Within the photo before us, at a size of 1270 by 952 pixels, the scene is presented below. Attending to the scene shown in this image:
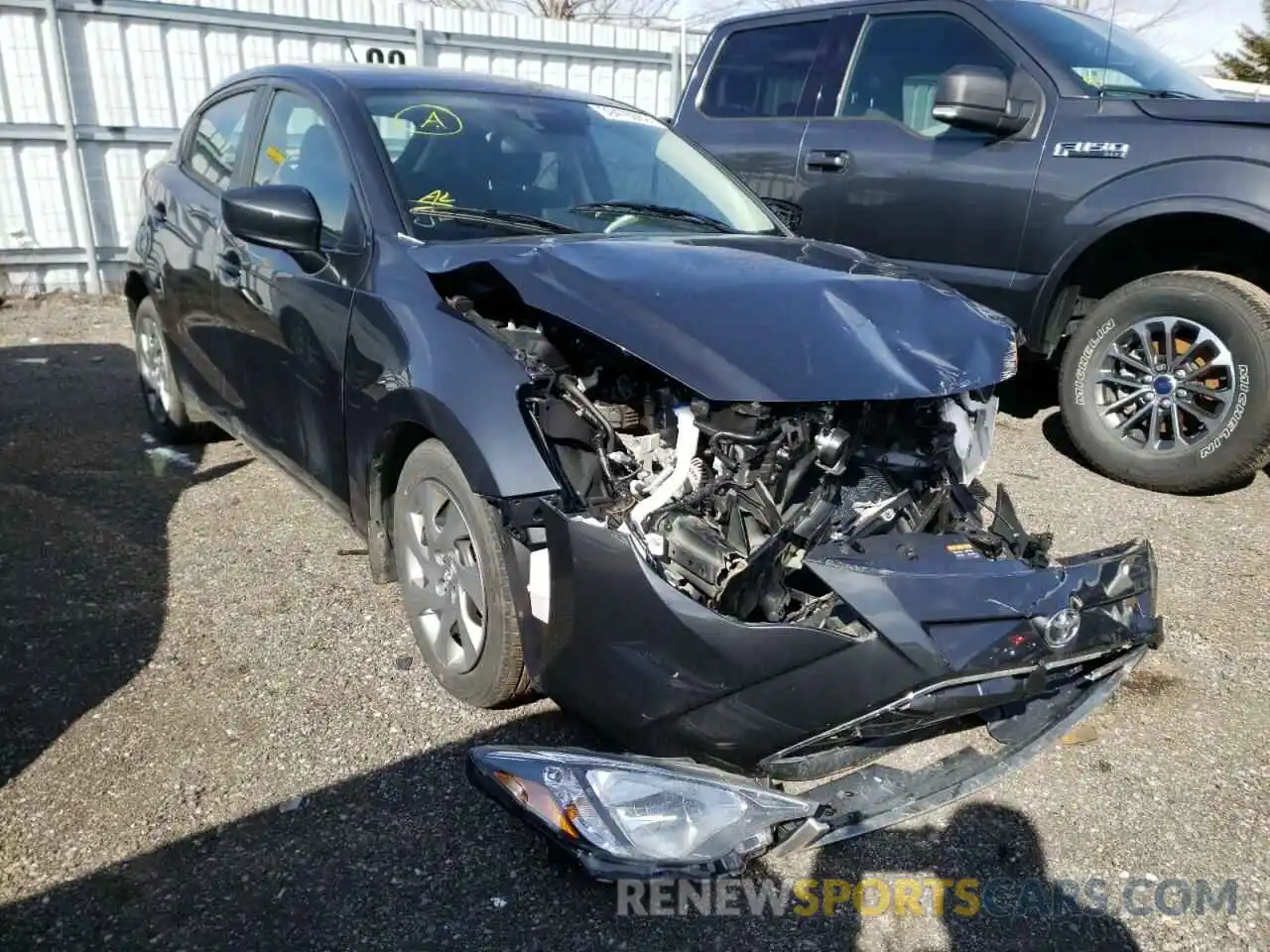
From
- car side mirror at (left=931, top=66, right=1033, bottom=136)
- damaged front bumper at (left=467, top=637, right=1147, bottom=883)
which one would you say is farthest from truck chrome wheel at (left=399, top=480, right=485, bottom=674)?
car side mirror at (left=931, top=66, right=1033, bottom=136)

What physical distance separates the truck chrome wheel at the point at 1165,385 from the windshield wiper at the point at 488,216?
289cm

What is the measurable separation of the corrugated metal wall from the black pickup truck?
525 centimetres

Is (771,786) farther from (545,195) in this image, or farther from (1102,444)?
(1102,444)

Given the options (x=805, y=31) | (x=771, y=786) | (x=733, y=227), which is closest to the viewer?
(x=771, y=786)

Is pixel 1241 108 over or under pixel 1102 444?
over

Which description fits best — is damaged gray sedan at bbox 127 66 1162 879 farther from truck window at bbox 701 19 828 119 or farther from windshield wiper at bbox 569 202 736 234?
truck window at bbox 701 19 828 119

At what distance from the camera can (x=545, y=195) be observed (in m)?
3.31

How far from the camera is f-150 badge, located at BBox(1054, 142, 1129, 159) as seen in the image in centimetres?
440

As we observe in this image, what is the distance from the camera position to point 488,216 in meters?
3.11

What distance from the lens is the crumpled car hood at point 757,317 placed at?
2.24 m

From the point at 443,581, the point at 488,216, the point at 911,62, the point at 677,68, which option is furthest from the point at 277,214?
the point at 677,68

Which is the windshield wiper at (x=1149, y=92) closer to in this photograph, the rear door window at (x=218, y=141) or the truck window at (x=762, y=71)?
the truck window at (x=762, y=71)

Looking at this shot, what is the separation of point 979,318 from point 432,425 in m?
1.56

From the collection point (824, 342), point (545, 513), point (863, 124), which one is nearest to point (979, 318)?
point (824, 342)
